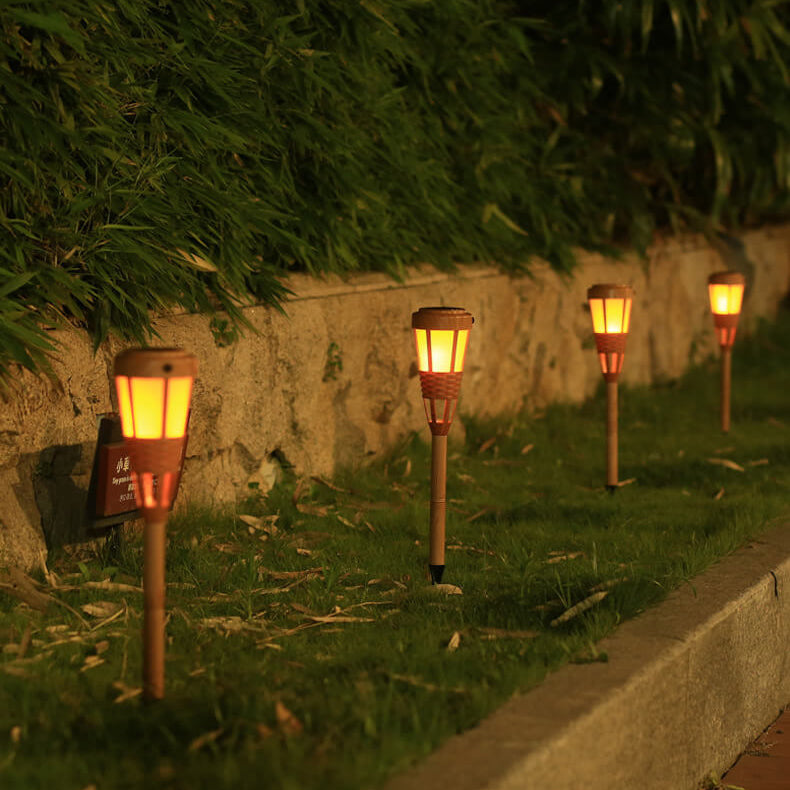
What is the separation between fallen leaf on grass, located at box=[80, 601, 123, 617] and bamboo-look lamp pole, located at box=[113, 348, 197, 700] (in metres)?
0.74

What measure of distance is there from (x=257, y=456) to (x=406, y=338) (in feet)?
4.20

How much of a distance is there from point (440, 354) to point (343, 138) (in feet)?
6.78

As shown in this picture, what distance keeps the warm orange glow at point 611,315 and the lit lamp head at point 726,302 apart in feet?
5.55

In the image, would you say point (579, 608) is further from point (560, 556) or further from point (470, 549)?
point (470, 549)

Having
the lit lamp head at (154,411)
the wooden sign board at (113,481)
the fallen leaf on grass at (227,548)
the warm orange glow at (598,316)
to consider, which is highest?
the warm orange glow at (598,316)

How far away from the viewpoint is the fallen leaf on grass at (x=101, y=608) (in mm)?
3742

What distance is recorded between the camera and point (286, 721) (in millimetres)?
2898

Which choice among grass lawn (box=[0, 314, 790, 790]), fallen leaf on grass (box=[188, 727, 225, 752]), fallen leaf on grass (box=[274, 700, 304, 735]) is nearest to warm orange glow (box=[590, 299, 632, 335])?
grass lawn (box=[0, 314, 790, 790])

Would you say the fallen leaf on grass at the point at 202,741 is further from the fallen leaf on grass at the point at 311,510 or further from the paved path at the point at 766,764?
the fallen leaf on grass at the point at 311,510

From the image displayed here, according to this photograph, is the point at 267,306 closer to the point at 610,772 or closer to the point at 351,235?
the point at 351,235

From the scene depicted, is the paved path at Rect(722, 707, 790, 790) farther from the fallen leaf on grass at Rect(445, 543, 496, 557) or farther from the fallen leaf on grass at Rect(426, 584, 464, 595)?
the fallen leaf on grass at Rect(445, 543, 496, 557)

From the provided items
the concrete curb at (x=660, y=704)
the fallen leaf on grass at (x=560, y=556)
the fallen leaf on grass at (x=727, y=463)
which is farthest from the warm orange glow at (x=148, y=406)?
the fallen leaf on grass at (x=727, y=463)

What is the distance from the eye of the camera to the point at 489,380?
→ 273 inches

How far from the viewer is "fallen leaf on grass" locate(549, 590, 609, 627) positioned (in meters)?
3.71
